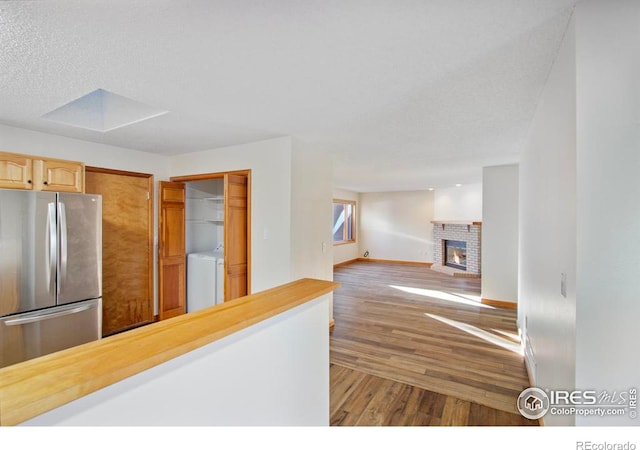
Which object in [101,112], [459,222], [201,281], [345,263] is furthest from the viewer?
[345,263]

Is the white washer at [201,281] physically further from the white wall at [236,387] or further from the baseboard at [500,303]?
the baseboard at [500,303]

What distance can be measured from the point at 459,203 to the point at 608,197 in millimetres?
7529

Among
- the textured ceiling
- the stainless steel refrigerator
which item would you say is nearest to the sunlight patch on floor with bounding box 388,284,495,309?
the textured ceiling

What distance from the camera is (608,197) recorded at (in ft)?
3.79

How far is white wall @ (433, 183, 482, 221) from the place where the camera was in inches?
304

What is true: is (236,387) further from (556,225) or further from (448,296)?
(448,296)

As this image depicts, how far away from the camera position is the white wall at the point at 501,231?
4.71 m

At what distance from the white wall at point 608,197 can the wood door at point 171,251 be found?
4.16 m

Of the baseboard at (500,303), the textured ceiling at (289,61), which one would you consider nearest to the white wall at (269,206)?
the textured ceiling at (289,61)

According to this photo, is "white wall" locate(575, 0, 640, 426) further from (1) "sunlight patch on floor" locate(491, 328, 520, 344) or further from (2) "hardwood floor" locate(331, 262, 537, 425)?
(1) "sunlight patch on floor" locate(491, 328, 520, 344)

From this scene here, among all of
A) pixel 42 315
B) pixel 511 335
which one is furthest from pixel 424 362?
pixel 42 315

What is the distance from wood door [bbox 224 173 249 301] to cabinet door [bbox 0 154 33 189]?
175 cm

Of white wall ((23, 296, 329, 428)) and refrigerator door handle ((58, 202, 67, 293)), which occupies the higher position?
refrigerator door handle ((58, 202, 67, 293))

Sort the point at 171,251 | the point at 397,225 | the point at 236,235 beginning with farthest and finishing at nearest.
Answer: the point at 397,225, the point at 171,251, the point at 236,235
